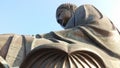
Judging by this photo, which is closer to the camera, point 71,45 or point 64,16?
point 71,45

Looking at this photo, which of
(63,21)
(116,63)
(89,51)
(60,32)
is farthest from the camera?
(63,21)

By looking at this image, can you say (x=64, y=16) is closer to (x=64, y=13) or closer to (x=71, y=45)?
(x=64, y=13)

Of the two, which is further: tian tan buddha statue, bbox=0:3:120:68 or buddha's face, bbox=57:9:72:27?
buddha's face, bbox=57:9:72:27

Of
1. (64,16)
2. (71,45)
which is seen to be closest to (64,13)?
(64,16)

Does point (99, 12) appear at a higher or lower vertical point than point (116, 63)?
higher

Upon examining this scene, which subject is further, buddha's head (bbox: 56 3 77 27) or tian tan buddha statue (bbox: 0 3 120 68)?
buddha's head (bbox: 56 3 77 27)

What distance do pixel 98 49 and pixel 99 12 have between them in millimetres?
1023

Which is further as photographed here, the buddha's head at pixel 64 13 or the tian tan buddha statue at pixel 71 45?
the buddha's head at pixel 64 13

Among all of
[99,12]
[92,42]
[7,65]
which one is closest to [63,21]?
[99,12]

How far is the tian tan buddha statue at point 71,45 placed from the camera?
20.6 feet

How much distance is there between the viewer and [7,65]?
6.58 metres

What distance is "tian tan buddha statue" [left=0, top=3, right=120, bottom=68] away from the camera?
6.27 meters

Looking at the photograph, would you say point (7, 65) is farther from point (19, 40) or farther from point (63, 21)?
point (63, 21)

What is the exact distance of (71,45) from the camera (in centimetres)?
630
